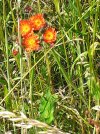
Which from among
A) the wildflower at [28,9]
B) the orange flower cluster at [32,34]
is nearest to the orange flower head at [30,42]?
the orange flower cluster at [32,34]

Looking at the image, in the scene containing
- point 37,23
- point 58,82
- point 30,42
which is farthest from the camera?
point 58,82

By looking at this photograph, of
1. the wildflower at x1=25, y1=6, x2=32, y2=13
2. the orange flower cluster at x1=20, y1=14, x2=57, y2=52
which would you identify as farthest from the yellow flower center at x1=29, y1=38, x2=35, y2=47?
the wildflower at x1=25, y1=6, x2=32, y2=13

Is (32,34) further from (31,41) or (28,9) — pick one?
(28,9)

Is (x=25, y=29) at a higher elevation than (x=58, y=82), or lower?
higher

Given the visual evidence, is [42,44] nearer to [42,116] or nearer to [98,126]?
[42,116]

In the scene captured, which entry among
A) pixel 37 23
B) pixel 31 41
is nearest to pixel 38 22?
pixel 37 23

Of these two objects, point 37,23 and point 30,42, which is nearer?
point 30,42

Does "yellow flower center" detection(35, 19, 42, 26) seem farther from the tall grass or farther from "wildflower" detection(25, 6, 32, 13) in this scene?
"wildflower" detection(25, 6, 32, 13)

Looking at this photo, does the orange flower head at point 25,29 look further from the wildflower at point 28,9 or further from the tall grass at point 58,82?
the wildflower at point 28,9
